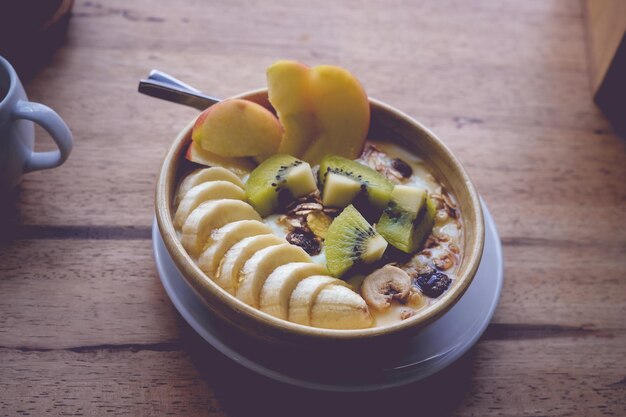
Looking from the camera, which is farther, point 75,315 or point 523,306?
point 523,306

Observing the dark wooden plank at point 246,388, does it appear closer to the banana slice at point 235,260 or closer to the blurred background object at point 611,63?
the banana slice at point 235,260

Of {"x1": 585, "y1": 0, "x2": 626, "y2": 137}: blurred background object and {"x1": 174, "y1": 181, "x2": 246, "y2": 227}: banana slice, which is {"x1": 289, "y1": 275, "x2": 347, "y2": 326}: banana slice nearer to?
{"x1": 174, "y1": 181, "x2": 246, "y2": 227}: banana slice

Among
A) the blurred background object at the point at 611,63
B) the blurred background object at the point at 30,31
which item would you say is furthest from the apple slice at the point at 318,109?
the blurred background object at the point at 611,63

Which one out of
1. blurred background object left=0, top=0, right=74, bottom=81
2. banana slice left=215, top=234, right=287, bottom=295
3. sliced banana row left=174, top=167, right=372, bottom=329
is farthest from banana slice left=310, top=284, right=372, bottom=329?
blurred background object left=0, top=0, right=74, bottom=81

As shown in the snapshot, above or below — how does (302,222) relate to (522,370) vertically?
above

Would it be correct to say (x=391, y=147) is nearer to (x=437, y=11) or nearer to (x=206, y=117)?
(x=206, y=117)

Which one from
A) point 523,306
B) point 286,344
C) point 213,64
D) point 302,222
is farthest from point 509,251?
point 213,64

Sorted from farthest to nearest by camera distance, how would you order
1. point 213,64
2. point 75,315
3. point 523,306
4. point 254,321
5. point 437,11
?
1. point 437,11
2. point 213,64
3. point 523,306
4. point 75,315
5. point 254,321
